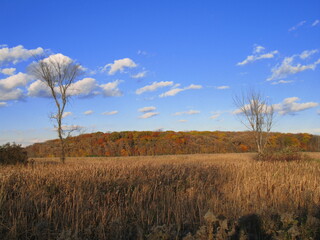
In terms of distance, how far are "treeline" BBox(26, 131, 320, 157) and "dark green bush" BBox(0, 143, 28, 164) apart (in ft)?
75.1

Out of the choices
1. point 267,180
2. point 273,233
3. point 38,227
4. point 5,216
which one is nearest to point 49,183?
point 5,216

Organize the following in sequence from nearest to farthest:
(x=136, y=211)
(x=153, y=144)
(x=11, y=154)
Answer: (x=136, y=211) → (x=11, y=154) → (x=153, y=144)

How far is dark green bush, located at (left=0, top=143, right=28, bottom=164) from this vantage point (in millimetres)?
16672

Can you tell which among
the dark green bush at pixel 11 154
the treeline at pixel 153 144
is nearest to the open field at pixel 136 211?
the dark green bush at pixel 11 154

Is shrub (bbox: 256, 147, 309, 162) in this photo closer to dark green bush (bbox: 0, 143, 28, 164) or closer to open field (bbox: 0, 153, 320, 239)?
open field (bbox: 0, 153, 320, 239)

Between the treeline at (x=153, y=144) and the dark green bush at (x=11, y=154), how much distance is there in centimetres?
2289

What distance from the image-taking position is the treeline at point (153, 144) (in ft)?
137

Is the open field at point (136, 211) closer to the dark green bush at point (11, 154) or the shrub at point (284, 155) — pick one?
the shrub at point (284, 155)

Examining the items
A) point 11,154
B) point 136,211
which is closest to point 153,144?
point 11,154

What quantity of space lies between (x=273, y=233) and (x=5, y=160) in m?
16.8

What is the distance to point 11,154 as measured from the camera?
55.3 ft

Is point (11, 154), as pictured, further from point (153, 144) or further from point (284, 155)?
point (153, 144)

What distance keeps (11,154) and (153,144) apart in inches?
1074

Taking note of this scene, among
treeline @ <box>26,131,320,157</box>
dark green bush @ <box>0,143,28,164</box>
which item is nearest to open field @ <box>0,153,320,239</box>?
dark green bush @ <box>0,143,28,164</box>
